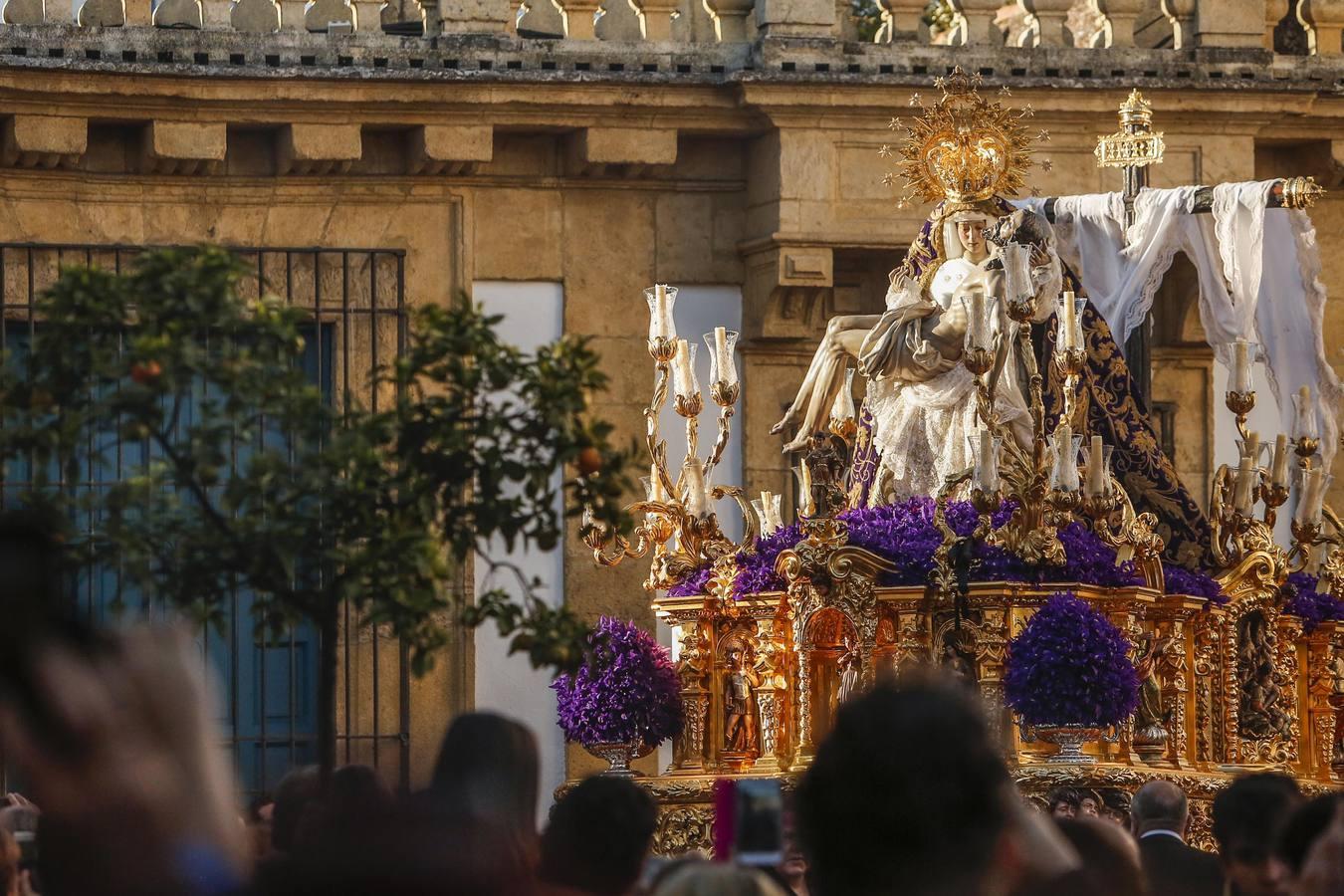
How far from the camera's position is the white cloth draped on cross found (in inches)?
503

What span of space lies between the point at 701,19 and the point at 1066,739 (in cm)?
528

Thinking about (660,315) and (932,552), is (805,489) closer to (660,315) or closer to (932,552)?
(660,315)

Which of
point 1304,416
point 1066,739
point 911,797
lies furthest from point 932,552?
point 911,797

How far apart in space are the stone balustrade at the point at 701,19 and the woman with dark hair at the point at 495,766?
29.9 feet

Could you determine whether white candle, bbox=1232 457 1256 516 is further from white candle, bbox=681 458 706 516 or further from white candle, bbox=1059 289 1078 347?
white candle, bbox=681 458 706 516

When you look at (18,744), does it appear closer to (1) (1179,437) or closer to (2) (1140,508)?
(2) (1140,508)

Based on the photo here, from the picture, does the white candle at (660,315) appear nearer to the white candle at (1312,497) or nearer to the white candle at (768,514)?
the white candle at (768,514)

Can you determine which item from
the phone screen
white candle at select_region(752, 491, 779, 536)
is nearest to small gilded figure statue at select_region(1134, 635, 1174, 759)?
white candle at select_region(752, 491, 779, 536)

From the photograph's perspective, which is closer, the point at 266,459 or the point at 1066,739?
the point at 266,459

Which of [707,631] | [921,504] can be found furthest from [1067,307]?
[707,631]

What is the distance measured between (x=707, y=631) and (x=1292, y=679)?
2.46 meters

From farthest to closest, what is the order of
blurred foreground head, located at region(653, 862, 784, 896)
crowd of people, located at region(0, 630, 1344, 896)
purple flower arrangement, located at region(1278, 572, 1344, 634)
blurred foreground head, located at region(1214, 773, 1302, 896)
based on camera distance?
purple flower arrangement, located at region(1278, 572, 1344, 634) → blurred foreground head, located at region(1214, 773, 1302, 896) → blurred foreground head, located at region(653, 862, 784, 896) → crowd of people, located at region(0, 630, 1344, 896)

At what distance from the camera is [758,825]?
4.92 m

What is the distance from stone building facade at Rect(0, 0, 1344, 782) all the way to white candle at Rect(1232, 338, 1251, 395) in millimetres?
2294
